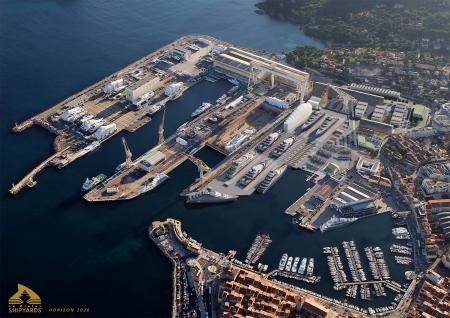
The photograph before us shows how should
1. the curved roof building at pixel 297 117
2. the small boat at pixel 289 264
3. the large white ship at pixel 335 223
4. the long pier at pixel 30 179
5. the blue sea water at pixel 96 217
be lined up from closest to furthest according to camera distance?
the blue sea water at pixel 96 217, the small boat at pixel 289 264, the large white ship at pixel 335 223, the long pier at pixel 30 179, the curved roof building at pixel 297 117

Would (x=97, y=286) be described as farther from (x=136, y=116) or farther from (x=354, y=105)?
(x=354, y=105)

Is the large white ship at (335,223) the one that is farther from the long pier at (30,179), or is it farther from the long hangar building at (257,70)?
the long pier at (30,179)

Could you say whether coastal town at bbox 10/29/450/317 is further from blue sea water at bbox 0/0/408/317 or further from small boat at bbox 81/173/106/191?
blue sea water at bbox 0/0/408/317

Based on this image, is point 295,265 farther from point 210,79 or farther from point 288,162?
point 210,79

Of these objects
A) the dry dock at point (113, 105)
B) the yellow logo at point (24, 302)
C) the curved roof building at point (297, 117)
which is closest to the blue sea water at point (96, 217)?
the yellow logo at point (24, 302)

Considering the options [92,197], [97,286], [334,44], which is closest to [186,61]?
[334,44]

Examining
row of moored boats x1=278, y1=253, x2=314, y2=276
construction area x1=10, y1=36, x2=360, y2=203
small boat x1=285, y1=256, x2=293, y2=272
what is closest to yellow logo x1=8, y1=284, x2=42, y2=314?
construction area x1=10, y1=36, x2=360, y2=203
